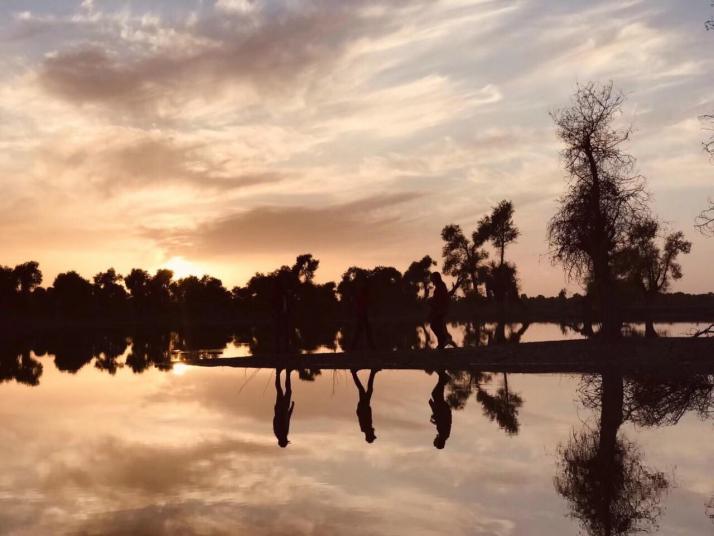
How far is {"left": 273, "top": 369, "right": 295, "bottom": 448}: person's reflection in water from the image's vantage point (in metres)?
12.9

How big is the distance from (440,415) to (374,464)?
4.42m

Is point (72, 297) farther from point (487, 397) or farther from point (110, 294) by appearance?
point (487, 397)

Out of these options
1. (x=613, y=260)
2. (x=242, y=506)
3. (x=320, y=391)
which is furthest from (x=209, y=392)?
(x=613, y=260)

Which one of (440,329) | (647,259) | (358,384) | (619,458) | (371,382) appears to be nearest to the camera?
(619,458)

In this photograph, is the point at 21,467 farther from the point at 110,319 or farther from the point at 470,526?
the point at 110,319

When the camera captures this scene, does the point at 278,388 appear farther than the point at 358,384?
No

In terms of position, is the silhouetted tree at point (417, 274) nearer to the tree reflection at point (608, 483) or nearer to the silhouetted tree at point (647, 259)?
the silhouetted tree at point (647, 259)

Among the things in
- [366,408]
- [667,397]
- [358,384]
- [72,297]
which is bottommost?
[366,408]

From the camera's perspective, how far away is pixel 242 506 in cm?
829

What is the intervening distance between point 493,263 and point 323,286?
153 feet

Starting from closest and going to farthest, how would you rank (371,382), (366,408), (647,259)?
(366,408), (371,382), (647,259)

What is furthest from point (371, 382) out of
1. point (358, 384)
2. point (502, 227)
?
point (502, 227)

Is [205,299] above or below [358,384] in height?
above

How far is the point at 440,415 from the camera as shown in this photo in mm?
14609
